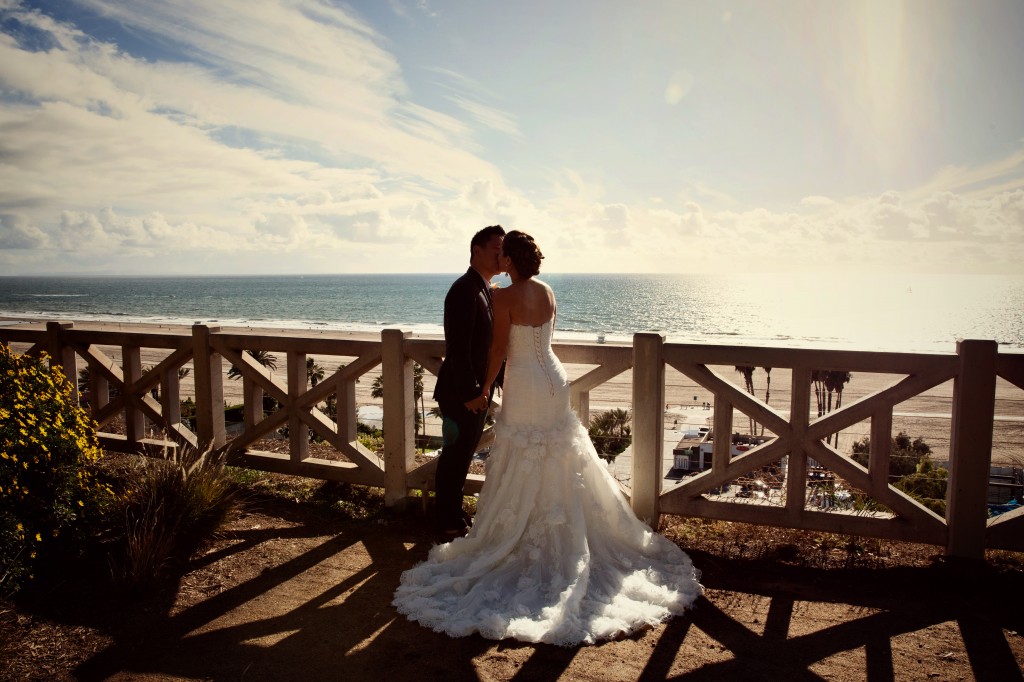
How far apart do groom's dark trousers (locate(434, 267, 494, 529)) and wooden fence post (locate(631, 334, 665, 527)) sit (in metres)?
1.25

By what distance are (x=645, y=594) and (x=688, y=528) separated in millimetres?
1449

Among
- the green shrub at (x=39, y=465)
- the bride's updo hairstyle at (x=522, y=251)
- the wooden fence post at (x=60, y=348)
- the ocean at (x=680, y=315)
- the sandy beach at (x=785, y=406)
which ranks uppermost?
the bride's updo hairstyle at (x=522, y=251)

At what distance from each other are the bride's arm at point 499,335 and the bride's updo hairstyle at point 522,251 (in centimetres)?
22

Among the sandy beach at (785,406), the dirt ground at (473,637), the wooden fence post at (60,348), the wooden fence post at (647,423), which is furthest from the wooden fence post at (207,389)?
the sandy beach at (785,406)

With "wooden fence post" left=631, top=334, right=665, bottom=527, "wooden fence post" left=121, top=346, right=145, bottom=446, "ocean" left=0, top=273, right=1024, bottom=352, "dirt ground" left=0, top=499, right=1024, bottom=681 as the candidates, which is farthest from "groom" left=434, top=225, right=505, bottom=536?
"ocean" left=0, top=273, right=1024, bottom=352

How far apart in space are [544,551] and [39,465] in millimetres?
3527

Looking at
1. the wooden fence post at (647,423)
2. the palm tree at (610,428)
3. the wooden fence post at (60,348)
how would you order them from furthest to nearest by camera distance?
1. the palm tree at (610,428)
2. the wooden fence post at (60,348)
3. the wooden fence post at (647,423)

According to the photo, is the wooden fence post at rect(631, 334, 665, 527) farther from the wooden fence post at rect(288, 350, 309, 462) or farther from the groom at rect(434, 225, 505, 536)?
the wooden fence post at rect(288, 350, 309, 462)

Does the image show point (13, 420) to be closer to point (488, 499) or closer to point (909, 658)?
point (488, 499)

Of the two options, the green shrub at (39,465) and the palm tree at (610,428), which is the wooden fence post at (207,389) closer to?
the green shrub at (39,465)

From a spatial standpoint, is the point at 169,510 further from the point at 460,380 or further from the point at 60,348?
the point at 60,348

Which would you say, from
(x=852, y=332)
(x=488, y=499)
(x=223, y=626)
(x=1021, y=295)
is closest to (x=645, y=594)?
(x=488, y=499)

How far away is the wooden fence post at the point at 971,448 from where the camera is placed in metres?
4.10

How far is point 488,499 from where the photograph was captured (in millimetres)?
4359
